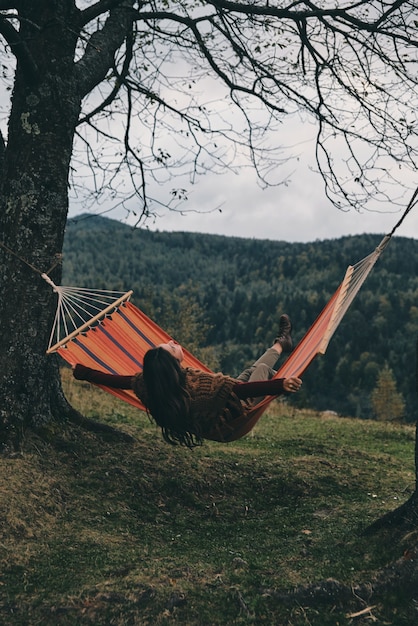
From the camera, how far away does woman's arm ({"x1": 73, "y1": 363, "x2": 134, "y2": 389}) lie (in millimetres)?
4008

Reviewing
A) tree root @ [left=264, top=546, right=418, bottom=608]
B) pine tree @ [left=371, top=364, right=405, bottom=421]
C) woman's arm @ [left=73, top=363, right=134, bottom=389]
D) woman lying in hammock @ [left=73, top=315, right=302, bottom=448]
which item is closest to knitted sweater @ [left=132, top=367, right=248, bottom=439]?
woman lying in hammock @ [left=73, top=315, right=302, bottom=448]

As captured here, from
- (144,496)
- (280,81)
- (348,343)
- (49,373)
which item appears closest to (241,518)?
(144,496)

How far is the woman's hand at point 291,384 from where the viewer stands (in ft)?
10.6

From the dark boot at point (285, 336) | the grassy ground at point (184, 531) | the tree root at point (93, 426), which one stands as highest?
the dark boot at point (285, 336)

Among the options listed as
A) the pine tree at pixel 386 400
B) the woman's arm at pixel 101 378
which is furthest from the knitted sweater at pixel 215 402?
the pine tree at pixel 386 400

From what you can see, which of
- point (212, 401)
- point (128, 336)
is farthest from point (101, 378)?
point (212, 401)

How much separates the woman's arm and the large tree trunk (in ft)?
2.17

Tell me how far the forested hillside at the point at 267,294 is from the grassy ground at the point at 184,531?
78.9ft

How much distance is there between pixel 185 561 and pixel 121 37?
431cm

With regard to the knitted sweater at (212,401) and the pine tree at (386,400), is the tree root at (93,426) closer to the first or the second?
the knitted sweater at (212,401)

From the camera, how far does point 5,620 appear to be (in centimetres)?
296

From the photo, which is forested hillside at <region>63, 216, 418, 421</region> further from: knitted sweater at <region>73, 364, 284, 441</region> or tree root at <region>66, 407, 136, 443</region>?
knitted sweater at <region>73, 364, 284, 441</region>

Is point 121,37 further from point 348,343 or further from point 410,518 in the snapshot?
point 348,343

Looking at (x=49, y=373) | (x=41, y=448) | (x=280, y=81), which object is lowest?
(x=41, y=448)
